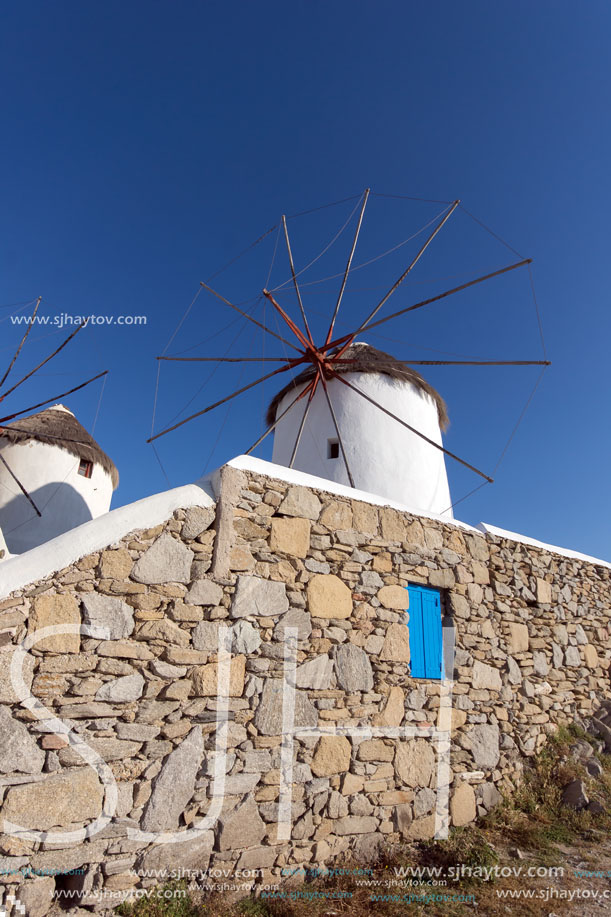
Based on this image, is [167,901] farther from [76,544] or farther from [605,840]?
[605,840]

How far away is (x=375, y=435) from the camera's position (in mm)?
9070

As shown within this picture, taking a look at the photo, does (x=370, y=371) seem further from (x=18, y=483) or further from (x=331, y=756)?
(x=18, y=483)

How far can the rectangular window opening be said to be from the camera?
29.9 ft

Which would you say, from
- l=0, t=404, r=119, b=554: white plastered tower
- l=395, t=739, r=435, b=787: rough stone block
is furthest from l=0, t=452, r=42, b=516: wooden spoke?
l=395, t=739, r=435, b=787: rough stone block

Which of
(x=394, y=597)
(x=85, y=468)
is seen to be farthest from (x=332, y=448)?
(x=85, y=468)

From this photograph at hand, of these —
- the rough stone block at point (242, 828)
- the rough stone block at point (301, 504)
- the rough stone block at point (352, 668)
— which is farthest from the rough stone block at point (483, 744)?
the rough stone block at point (301, 504)

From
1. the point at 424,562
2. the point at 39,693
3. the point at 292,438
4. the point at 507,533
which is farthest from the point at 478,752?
the point at 292,438

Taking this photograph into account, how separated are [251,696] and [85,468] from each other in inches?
390

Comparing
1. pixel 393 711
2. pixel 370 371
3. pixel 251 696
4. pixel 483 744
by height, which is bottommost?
pixel 483 744

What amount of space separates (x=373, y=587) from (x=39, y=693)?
2752mm

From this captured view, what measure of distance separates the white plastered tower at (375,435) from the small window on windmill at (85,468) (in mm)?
A: 5084

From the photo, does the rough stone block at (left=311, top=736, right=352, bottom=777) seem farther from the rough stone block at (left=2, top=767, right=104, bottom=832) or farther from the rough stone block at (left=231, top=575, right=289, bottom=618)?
the rough stone block at (left=2, top=767, right=104, bottom=832)

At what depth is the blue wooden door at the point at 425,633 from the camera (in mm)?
4930

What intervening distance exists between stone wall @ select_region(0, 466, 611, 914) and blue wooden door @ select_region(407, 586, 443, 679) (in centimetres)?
12
